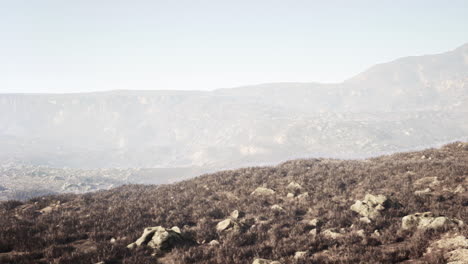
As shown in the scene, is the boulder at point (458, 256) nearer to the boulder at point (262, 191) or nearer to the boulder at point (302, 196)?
the boulder at point (302, 196)

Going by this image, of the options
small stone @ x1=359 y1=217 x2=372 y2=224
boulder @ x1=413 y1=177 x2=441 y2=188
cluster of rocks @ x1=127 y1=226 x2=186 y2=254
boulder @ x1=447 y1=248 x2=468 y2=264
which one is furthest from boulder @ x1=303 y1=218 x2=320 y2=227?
boulder @ x1=413 y1=177 x2=441 y2=188

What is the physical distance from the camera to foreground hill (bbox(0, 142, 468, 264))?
23.6 feet

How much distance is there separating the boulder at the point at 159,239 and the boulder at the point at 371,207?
6617 mm

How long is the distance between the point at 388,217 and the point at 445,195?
3.15m

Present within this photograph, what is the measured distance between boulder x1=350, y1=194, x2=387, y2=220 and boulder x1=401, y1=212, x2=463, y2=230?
119 centimetres

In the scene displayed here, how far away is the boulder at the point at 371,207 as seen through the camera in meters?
9.92

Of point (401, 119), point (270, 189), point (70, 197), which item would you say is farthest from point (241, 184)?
point (401, 119)

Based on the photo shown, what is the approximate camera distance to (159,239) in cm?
826

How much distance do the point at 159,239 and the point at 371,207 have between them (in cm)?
761

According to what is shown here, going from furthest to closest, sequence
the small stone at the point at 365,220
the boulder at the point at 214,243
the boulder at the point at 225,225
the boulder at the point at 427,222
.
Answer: the boulder at the point at 225,225
the small stone at the point at 365,220
the boulder at the point at 214,243
the boulder at the point at 427,222

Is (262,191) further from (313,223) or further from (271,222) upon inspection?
(313,223)

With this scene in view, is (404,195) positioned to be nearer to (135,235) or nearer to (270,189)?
(270,189)

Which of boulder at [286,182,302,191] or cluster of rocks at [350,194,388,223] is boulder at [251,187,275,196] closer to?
boulder at [286,182,302,191]

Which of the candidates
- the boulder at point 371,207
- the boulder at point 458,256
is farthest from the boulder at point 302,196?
the boulder at point 458,256
